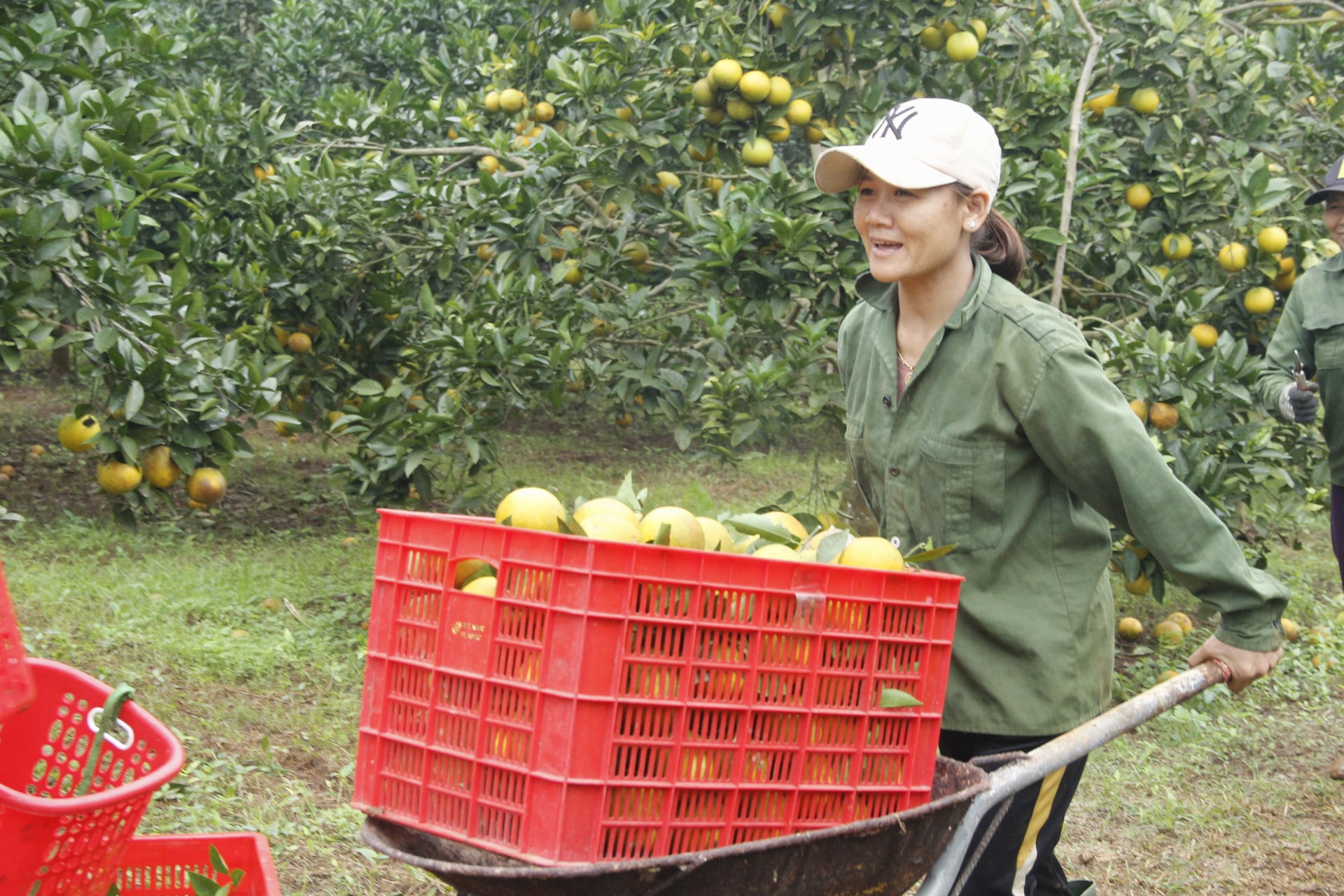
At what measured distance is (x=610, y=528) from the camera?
169 cm

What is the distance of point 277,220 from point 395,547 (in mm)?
4705

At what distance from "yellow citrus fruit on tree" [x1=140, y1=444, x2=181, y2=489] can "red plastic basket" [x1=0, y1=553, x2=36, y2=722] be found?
11.0 feet

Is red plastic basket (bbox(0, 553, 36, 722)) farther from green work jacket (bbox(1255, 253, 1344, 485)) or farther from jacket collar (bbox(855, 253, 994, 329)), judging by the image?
green work jacket (bbox(1255, 253, 1344, 485))

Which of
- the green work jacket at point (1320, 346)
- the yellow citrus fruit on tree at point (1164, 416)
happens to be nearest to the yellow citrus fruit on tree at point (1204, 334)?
the yellow citrus fruit on tree at point (1164, 416)

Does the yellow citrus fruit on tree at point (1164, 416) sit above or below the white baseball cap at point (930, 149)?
below

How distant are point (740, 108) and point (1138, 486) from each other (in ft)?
11.9

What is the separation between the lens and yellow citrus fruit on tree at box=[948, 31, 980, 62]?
5332 mm

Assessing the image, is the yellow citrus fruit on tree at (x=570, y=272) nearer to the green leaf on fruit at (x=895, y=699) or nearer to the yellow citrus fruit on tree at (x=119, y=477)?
the yellow citrus fruit on tree at (x=119, y=477)

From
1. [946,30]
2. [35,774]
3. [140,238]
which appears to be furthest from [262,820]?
[140,238]

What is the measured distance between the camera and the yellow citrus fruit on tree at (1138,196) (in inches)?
212

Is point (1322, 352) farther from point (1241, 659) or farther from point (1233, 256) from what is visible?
point (1241, 659)

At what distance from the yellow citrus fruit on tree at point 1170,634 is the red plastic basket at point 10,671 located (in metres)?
4.39

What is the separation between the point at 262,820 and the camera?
3.29 meters

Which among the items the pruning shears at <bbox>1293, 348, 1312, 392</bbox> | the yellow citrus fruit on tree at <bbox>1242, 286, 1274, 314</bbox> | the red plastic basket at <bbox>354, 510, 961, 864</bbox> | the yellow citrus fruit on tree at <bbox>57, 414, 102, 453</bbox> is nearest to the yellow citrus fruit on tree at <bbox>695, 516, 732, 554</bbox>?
the red plastic basket at <bbox>354, 510, 961, 864</bbox>
